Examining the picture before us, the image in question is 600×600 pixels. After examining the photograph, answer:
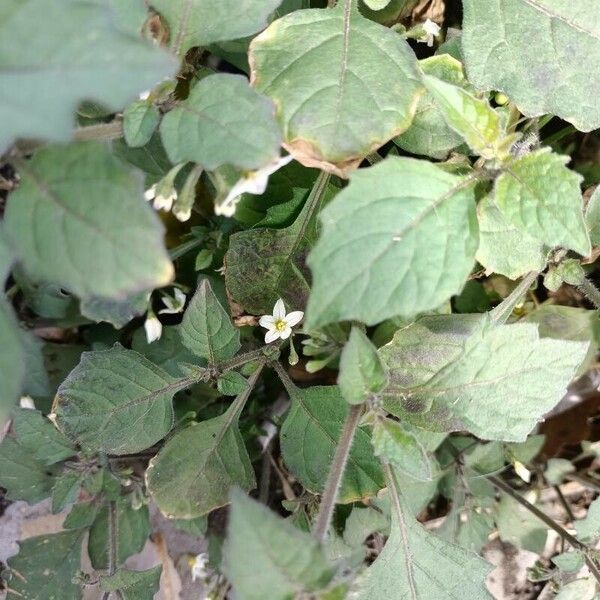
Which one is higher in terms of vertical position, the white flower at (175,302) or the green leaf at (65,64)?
the green leaf at (65,64)

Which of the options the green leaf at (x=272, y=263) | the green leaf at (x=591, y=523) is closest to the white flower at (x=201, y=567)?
the green leaf at (x=272, y=263)

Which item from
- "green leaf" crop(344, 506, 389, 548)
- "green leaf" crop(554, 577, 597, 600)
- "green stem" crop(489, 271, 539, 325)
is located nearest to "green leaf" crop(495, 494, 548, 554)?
"green leaf" crop(554, 577, 597, 600)

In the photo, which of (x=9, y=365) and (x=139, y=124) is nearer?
(x=9, y=365)

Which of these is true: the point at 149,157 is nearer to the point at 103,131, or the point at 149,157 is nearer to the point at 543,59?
the point at 103,131

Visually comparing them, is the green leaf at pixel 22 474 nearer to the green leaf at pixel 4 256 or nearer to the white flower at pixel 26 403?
the white flower at pixel 26 403

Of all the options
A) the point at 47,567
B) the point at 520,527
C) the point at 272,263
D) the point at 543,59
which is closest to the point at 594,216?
the point at 543,59

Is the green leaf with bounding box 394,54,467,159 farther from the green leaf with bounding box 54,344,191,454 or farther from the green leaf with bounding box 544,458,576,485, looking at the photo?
the green leaf with bounding box 544,458,576,485
